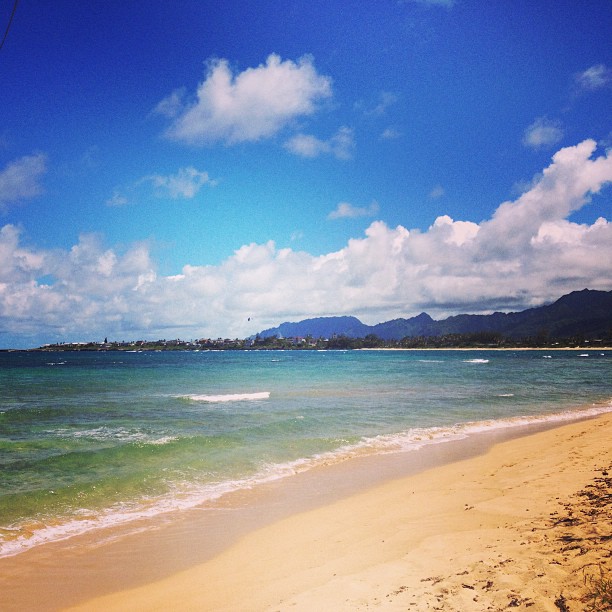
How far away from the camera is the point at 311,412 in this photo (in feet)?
81.3

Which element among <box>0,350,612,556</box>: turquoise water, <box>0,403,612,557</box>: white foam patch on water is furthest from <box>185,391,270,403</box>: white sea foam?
<box>0,403,612,557</box>: white foam patch on water

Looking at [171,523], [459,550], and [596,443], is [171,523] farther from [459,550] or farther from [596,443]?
[596,443]

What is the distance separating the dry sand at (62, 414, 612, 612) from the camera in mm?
4992

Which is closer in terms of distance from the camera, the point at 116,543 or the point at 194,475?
the point at 116,543

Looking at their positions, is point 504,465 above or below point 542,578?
below

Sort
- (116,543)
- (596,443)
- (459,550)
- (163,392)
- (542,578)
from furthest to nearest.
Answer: (163,392), (596,443), (116,543), (459,550), (542,578)

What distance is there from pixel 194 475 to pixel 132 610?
7.28 m

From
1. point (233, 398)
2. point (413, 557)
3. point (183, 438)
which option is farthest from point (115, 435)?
point (413, 557)

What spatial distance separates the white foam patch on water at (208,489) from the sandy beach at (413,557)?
1.23 m

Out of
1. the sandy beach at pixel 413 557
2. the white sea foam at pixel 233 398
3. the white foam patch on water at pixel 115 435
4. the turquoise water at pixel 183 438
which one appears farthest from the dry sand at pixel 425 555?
the white sea foam at pixel 233 398

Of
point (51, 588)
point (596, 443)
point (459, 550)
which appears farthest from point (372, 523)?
point (596, 443)

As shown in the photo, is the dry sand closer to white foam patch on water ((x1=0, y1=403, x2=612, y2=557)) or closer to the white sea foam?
white foam patch on water ((x1=0, y1=403, x2=612, y2=557))

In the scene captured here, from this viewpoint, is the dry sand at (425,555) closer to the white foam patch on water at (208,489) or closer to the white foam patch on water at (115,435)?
the white foam patch on water at (208,489)

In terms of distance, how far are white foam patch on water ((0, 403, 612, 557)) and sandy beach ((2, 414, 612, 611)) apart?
1.23m
